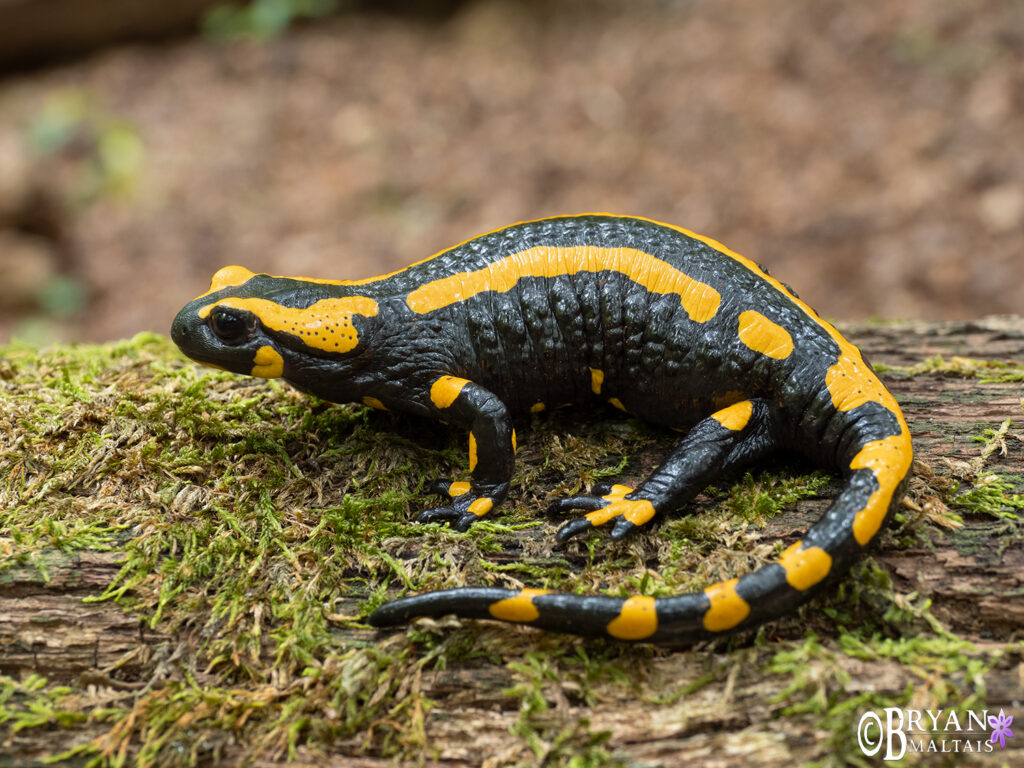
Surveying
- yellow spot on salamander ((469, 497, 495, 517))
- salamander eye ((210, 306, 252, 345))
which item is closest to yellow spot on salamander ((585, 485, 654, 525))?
yellow spot on salamander ((469, 497, 495, 517))

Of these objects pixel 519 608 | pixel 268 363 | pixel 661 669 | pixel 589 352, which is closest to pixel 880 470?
pixel 661 669

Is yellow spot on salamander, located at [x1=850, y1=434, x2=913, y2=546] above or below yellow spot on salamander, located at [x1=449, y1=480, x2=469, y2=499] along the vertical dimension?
below

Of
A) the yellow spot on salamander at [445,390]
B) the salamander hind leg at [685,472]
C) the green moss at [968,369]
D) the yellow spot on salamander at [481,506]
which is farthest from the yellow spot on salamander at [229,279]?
the green moss at [968,369]

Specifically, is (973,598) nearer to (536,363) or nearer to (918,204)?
(536,363)

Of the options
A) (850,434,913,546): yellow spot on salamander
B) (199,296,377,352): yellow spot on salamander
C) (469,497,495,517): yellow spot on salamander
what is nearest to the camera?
(850,434,913,546): yellow spot on salamander

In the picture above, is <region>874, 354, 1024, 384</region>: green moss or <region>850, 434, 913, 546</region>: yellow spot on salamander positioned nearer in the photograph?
<region>850, 434, 913, 546</region>: yellow spot on salamander

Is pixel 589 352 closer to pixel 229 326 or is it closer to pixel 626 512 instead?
pixel 626 512

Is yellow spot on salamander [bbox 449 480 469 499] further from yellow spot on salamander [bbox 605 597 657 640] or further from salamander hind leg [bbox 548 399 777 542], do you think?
yellow spot on salamander [bbox 605 597 657 640]

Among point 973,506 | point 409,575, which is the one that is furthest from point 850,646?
point 409,575
